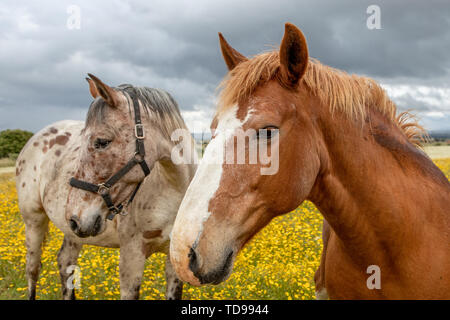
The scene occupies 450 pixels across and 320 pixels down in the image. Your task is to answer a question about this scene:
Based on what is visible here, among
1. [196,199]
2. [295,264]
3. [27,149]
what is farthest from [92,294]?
[196,199]

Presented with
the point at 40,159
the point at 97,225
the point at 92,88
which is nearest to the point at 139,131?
the point at 97,225

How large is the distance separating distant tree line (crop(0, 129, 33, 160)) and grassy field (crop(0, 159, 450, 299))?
4391 centimetres

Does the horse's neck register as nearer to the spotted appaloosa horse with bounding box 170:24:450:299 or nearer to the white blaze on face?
the spotted appaloosa horse with bounding box 170:24:450:299

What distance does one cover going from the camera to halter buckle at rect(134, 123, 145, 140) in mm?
3264

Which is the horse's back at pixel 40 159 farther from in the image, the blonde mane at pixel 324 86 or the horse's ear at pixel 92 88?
the blonde mane at pixel 324 86

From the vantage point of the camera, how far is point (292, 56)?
5.74ft

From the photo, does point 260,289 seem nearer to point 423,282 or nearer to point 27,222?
point 423,282

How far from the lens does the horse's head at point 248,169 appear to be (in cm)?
152

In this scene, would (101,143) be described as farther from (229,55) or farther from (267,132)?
(267,132)

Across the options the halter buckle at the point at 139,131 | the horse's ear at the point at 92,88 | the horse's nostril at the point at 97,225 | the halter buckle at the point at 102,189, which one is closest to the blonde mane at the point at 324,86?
the halter buckle at the point at 139,131

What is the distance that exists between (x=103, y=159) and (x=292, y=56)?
224cm

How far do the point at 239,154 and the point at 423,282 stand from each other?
1.41 metres

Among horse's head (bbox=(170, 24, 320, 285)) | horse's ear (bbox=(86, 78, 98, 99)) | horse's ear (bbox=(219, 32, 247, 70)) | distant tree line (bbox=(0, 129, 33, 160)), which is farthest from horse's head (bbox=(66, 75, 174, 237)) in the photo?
distant tree line (bbox=(0, 129, 33, 160))

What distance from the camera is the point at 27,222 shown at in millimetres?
5156
